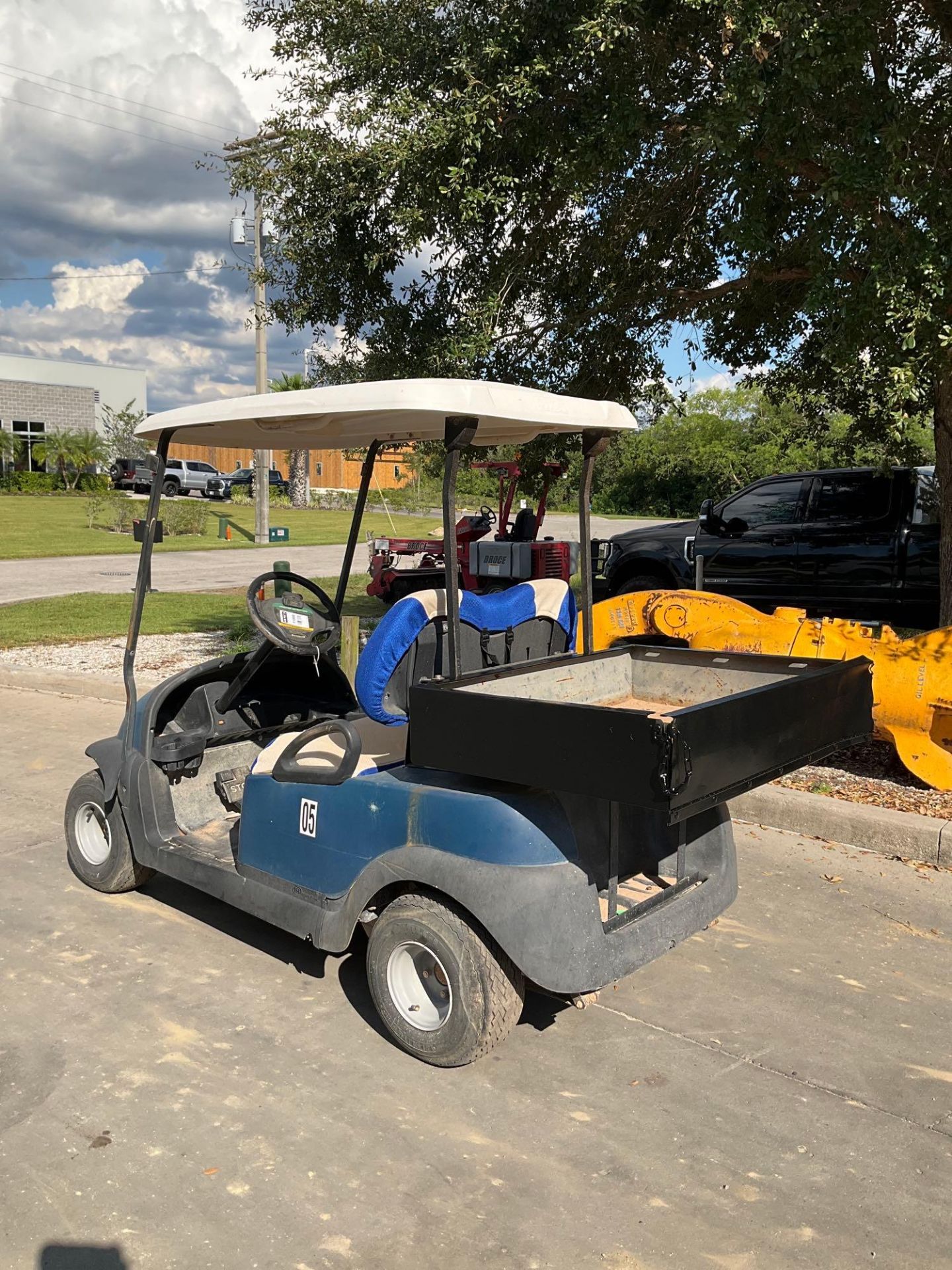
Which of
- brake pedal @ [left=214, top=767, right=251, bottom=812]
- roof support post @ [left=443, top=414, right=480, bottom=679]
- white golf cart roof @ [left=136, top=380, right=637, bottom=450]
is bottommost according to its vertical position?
brake pedal @ [left=214, top=767, right=251, bottom=812]

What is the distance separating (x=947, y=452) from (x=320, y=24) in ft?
17.0

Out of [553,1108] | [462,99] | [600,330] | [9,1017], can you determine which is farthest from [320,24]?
[553,1108]

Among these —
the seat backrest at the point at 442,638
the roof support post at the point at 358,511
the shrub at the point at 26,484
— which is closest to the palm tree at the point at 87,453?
the shrub at the point at 26,484

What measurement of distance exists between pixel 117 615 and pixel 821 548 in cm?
788

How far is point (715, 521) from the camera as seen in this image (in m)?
10.8

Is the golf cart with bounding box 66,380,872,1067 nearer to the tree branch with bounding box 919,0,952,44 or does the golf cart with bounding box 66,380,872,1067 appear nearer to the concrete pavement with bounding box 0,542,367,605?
the tree branch with bounding box 919,0,952,44

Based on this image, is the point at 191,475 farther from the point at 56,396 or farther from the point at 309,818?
the point at 309,818

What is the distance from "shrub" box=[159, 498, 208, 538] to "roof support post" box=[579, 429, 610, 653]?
23662 mm

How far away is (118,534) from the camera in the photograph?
27.0 metres

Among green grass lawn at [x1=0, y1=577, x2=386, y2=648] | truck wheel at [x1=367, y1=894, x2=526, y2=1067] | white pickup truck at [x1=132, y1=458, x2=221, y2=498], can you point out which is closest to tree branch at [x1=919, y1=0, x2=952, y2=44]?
truck wheel at [x1=367, y1=894, x2=526, y2=1067]

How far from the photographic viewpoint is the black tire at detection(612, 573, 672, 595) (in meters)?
11.4

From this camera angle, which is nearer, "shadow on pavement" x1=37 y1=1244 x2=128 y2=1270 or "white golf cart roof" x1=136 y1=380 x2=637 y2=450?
"shadow on pavement" x1=37 y1=1244 x2=128 y2=1270

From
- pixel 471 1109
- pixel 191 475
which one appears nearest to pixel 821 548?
pixel 471 1109

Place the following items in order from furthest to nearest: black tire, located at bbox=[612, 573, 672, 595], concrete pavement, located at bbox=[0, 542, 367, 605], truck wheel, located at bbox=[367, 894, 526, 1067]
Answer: concrete pavement, located at bbox=[0, 542, 367, 605] < black tire, located at bbox=[612, 573, 672, 595] < truck wheel, located at bbox=[367, 894, 526, 1067]
